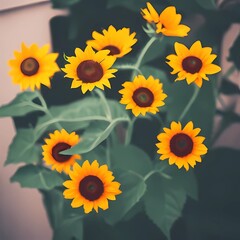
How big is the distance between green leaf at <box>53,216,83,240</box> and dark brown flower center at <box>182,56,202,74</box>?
30 centimetres

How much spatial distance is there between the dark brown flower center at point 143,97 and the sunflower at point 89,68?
0.04 m

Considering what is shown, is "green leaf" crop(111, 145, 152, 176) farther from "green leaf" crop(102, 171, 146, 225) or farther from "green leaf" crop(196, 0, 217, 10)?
"green leaf" crop(196, 0, 217, 10)

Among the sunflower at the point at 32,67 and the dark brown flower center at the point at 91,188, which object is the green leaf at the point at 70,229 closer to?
the dark brown flower center at the point at 91,188

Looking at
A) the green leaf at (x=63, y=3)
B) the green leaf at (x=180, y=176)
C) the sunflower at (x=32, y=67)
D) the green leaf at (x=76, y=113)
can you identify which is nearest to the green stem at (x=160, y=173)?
the green leaf at (x=180, y=176)

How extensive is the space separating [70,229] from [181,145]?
0.82ft

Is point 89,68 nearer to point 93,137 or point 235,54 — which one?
point 93,137

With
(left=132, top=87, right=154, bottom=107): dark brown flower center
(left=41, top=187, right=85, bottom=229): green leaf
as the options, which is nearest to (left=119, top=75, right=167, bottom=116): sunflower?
(left=132, top=87, right=154, bottom=107): dark brown flower center

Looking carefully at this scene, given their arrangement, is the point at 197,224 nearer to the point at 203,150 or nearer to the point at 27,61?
the point at 203,150

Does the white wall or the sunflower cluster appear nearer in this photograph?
the sunflower cluster

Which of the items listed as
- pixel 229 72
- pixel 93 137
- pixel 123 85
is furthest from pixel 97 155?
pixel 229 72

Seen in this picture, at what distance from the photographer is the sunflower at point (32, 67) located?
61 centimetres

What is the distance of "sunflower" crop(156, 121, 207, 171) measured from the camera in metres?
0.58

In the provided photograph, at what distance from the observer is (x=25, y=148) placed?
74cm

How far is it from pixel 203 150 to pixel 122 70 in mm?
237
